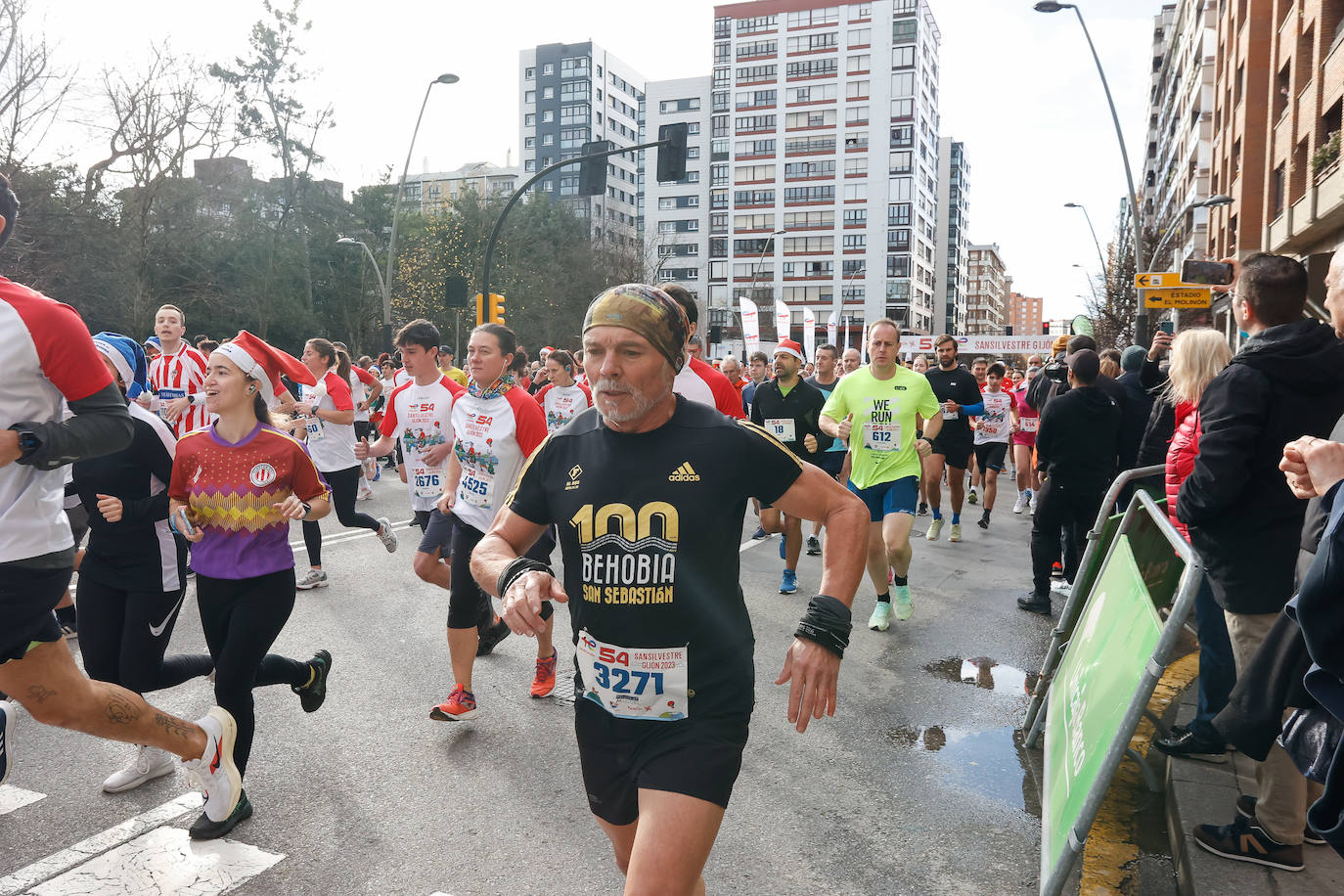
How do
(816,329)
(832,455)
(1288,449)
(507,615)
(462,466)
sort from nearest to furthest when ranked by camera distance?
(507,615) < (1288,449) < (462,466) < (832,455) < (816,329)

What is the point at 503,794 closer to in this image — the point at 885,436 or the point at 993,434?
the point at 885,436

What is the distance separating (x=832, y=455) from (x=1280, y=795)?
693 centimetres

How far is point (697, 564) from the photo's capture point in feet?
7.99

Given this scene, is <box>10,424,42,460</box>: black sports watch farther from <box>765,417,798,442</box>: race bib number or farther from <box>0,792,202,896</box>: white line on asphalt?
<box>765,417,798,442</box>: race bib number

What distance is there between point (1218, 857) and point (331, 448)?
775 cm

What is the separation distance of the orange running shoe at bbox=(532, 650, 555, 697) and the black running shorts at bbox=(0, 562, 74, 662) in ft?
9.06

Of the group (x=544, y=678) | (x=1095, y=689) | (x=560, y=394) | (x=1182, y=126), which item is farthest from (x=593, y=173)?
(x=1182, y=126)

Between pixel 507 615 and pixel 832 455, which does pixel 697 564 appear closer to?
pixel 507 615

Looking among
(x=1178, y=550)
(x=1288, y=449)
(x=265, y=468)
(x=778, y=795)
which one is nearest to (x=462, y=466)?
(x=265, y=468)

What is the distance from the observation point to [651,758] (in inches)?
93.4

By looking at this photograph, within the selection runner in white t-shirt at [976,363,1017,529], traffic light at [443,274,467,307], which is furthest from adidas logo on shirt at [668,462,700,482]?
traffic light at [443,274,467,307]

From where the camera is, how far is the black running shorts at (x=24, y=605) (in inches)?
112

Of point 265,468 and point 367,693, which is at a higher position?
point 265,468

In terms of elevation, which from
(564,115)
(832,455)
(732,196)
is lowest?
(832,455)
